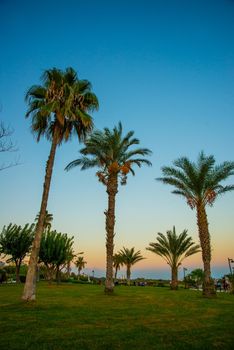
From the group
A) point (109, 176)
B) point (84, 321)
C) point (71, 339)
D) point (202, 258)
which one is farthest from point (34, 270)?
point (202, 258)

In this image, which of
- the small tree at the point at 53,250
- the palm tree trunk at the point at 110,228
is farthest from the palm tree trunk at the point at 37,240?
the small tree at the point at 53,250

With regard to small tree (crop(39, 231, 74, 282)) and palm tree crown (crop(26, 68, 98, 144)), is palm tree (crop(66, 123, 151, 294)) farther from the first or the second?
small tree (crop(39, 231, 74, 282))

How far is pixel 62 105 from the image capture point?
56.2ft

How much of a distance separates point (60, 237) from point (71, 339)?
39.4 metres

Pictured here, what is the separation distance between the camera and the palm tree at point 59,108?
53.3ft

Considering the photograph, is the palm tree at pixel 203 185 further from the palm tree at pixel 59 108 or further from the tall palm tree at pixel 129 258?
the tall palm tree at pixel 129 258

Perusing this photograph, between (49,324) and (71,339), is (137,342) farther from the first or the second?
(49,324)

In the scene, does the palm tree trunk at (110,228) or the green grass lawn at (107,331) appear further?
the palm tree trunk at (110,228)

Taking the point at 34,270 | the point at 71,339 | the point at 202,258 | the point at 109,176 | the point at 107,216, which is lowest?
the point at 71,339

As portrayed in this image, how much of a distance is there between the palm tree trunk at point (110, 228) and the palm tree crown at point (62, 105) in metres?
8.26

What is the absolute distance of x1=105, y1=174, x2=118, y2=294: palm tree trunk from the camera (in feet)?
77.8

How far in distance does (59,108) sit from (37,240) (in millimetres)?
7265

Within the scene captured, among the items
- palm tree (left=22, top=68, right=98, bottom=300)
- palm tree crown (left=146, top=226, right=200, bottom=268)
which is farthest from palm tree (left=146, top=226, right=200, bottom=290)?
palm tree (left=22, top=68, right=98, bottom=300)

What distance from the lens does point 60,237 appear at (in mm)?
45469
